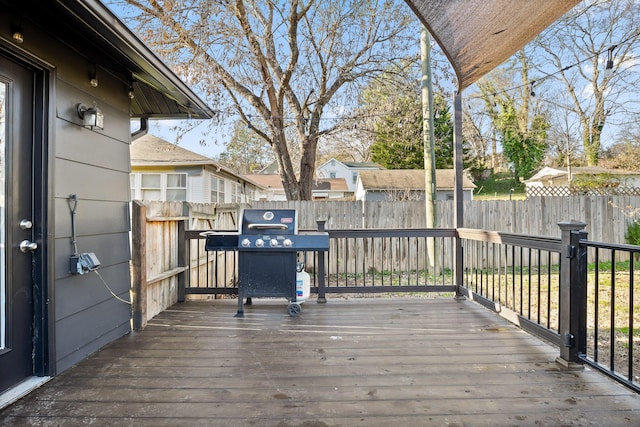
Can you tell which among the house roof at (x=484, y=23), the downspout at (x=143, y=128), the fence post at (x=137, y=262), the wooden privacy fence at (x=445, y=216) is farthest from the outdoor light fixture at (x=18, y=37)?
the wooden privacy fence at (x=445, y=216)

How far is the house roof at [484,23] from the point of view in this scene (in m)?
1.90

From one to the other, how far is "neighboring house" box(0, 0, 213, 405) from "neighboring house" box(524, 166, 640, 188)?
12.3 metres

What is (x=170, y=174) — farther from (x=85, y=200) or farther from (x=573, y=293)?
(x=573, y=293)

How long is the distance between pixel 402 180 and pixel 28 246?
16.3 m

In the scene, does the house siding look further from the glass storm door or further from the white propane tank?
the white propane tank

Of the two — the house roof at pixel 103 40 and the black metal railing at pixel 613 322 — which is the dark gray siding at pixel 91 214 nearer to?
the house roof at pixel 103 40

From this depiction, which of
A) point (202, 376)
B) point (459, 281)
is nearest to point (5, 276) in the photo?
point (202, 376)

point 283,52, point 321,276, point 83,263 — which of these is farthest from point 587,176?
point 83,263

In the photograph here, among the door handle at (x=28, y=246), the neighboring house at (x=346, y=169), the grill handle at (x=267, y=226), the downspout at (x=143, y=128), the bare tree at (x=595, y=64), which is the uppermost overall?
the bare tree at (x=595, y=64)

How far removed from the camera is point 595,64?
14727mm

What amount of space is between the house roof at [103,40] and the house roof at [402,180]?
46.0 feet

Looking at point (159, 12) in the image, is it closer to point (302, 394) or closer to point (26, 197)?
point (26, 197)

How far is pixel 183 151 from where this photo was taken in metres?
10.8

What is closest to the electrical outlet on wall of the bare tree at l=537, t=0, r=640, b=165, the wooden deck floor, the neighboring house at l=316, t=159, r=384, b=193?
the wooden deck floor
